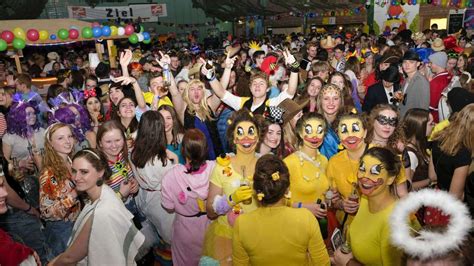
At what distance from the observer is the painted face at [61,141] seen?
3176 millimetres

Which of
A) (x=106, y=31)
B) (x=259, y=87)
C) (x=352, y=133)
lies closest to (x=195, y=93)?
(x=259, y=87)

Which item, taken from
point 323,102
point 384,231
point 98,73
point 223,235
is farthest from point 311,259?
→ point 98,73

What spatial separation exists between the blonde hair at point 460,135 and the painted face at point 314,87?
173cm

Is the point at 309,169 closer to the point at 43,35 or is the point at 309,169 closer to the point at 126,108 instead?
the point at 126,108

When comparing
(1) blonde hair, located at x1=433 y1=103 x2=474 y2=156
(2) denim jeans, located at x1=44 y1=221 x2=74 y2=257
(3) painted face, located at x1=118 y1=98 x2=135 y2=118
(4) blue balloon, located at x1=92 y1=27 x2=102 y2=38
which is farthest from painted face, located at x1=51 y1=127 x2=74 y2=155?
(4) blue balloon, located at x1=92 y1=27 x2=102 y2=38

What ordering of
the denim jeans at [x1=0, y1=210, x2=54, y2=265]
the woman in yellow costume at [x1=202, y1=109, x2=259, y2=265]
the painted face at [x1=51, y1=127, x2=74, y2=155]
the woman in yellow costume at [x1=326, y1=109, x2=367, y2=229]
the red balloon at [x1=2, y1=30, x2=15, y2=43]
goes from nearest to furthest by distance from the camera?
1. the woman in yellow costume at [x1=202, y1=109, x2=259, y2=265]
2. the woman in yellow costume at [x1=326, y1=109, x2=367, y2=229]
3. the painted face at [x1=51, y1=127, x2=74, y2=155]
4. the denim jeans at [x1=0, y1=210, x2=54, y2=265]
5. the red balloon at [x1=2, y1=30, x2=15, y2=43]

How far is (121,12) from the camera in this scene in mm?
19688

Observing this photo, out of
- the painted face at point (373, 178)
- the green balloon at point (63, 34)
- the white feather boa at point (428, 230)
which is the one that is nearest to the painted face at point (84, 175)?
the painted face at point (373, 178)

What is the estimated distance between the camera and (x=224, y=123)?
14.7ft

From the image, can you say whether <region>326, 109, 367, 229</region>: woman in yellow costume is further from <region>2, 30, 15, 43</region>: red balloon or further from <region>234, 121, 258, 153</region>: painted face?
<region>2, 30, 15, 43</region>: red balloon

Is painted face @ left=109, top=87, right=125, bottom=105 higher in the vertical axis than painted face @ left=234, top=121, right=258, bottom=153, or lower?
higher

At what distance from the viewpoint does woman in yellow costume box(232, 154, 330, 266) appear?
208cm

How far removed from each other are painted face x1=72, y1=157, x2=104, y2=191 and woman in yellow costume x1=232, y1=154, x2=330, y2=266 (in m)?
1.04

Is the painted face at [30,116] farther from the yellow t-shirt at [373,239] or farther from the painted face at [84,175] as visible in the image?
the yellow t-shirt at [373,239]
